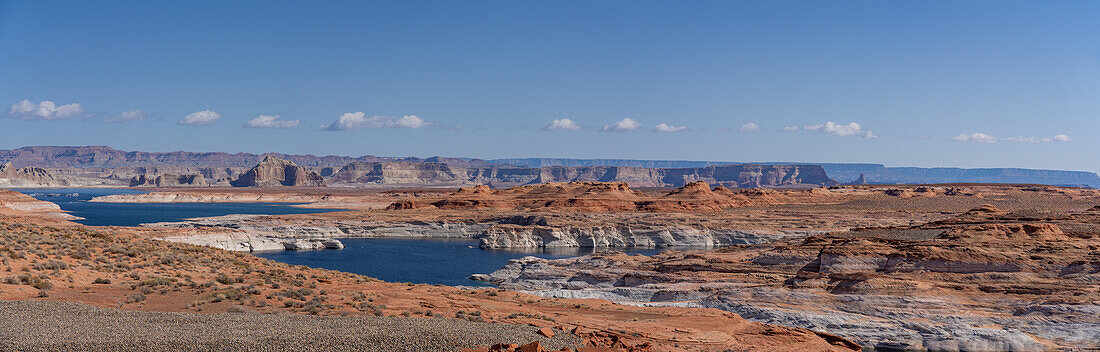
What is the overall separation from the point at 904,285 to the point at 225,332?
96.8ft

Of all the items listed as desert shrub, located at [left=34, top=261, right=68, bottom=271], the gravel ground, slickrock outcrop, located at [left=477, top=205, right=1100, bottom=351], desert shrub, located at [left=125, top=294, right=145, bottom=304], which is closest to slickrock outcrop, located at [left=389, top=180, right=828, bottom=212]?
slickrock outcrop, located at [left=477, top=205, right=1100, bottom=351]

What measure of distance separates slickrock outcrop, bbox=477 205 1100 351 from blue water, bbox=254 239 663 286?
10.9 metres

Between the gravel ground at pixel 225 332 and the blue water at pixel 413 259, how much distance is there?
32.6 meters

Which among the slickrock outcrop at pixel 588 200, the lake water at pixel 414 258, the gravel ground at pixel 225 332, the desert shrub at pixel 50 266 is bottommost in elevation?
the lake water at pixel 414 258

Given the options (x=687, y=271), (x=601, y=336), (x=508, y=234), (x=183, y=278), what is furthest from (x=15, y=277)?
(x=508, y=234)

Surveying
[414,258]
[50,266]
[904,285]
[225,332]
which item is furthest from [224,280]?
[414,258]

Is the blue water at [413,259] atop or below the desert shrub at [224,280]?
below

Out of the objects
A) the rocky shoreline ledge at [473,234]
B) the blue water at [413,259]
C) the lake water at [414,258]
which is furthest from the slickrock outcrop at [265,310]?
the rocky shoreline ledge at [473,234]

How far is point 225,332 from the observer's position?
64.5ft

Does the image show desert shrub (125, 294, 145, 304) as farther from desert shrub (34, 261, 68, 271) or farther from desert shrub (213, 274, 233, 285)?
desert shrub (34, 261, 68, 271)

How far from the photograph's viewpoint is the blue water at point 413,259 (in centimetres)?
6102

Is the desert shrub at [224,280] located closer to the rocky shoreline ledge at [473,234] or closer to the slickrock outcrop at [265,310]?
the slickrock outcrop at [265,310]

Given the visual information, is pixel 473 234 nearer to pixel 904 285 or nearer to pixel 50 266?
pixel 904 285

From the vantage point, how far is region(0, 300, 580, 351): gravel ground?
18.1m
